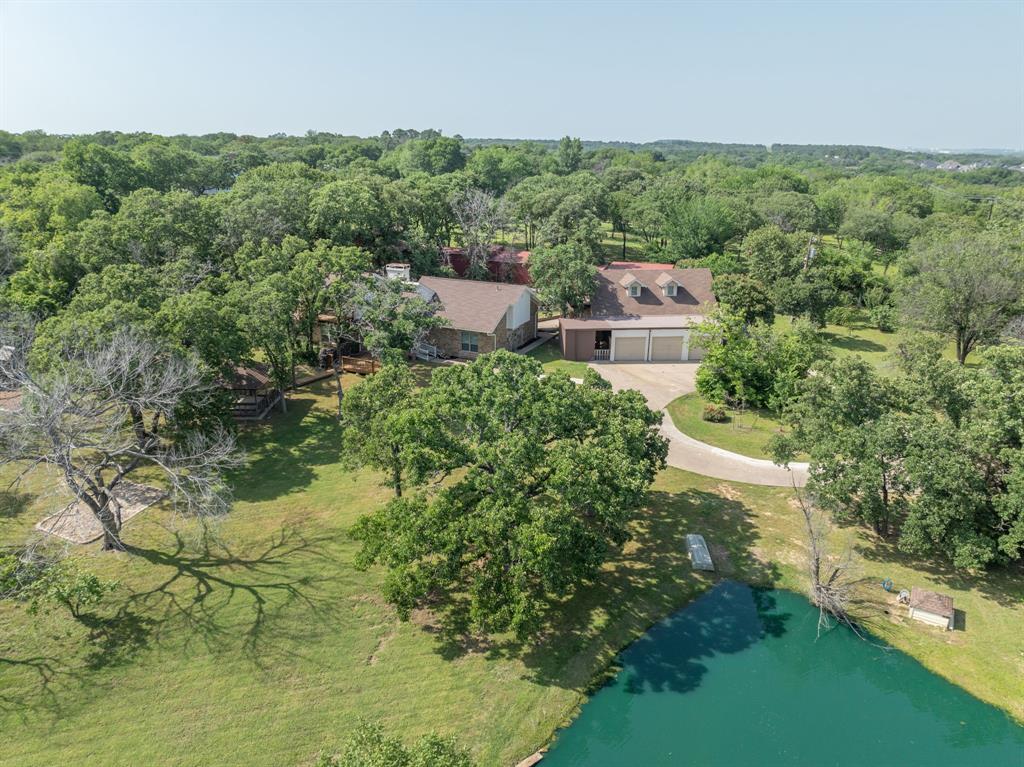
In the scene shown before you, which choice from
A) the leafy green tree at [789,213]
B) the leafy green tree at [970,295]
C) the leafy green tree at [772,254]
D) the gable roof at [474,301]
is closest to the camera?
the leafy green tree at [970,295]

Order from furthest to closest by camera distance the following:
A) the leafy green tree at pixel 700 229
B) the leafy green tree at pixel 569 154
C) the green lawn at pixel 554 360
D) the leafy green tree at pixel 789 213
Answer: the leafy green tree at pixel 569 154, the leafy green tree at pixel 789 213, the leafy green tree at pixel 700 229, the green lawn at pixel 554 360

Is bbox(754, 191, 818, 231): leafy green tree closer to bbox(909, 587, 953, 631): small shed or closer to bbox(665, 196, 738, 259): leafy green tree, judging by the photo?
→ bbox(665, 196, 738, 259): leafy green tree

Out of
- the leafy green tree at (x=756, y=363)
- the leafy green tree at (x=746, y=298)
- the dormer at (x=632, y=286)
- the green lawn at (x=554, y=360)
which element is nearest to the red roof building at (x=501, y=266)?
the dormer at (x=632, y=286)

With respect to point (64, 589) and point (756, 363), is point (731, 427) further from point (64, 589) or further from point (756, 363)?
point (64, 589)

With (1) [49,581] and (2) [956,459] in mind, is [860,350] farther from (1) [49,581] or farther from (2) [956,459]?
(1) [49,581]

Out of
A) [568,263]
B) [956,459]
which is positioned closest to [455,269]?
[568,263]

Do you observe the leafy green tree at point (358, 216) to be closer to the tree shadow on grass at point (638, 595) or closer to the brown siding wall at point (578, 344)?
the brown siding wall at point (578, 344)

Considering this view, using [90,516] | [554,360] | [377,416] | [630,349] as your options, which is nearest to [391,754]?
[377,416]

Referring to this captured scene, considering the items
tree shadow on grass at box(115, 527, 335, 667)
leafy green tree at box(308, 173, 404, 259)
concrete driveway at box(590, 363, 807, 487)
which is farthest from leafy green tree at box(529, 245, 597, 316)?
tree shadow on grass at box(115, 527, 335, 667)
